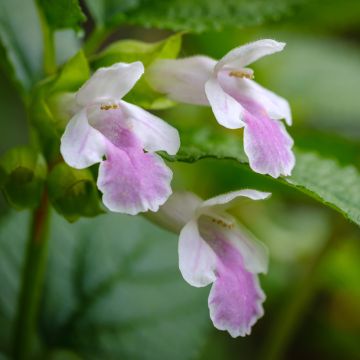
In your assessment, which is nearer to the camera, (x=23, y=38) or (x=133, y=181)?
(x=133, y=181)

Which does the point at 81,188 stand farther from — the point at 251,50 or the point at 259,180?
the point at 259,180

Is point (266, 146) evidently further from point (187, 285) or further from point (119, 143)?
point (187, 285)

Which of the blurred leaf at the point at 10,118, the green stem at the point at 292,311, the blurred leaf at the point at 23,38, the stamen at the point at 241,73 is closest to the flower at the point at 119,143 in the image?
the stamen at the point at 241,73

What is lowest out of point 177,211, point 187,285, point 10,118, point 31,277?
point 10,118

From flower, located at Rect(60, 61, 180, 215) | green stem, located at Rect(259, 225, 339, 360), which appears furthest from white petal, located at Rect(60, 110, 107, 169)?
green stem, located at Rect(259, 225, 339, 360)

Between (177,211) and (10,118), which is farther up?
(177,211)

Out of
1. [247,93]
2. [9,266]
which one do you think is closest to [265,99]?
[247,93]

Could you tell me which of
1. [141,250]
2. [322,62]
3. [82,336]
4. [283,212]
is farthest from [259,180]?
[322,62]

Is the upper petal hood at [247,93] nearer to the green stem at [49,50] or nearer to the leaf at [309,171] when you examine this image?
the leaf at [309,171]
